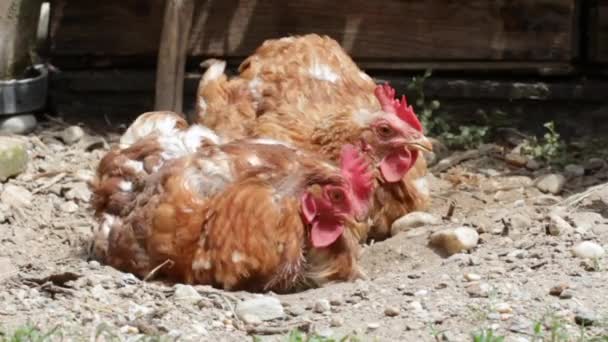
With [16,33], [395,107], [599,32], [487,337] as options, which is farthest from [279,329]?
[599,32]

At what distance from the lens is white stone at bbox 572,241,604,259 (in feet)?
15.1

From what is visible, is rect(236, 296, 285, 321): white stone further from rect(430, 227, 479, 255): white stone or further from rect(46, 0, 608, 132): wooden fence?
rect(46, 0, 608, 132): wooden fence

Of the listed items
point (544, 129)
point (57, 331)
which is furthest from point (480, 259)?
point (544, 129)

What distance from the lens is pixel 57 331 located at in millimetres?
3984

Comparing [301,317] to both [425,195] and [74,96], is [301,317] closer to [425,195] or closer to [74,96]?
[425,195]

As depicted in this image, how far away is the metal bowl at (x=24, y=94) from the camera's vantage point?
22.2 feet

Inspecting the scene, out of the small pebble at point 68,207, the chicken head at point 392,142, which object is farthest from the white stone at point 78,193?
the chicken head at point 392,142

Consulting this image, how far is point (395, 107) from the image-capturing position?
220 inches

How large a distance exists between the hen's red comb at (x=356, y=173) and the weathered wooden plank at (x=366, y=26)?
215 cm

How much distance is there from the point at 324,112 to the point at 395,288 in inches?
59.8

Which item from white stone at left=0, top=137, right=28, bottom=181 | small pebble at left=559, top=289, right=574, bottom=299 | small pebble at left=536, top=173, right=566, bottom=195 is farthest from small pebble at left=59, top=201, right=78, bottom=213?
small pebble at left=559, top=289, right=574, bottom=299

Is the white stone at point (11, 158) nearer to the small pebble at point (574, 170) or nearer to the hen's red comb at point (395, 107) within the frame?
the hen's red comb at point (395, 107)

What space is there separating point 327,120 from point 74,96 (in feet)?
7.43

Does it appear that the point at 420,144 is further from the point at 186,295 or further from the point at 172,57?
the point at 172,57
